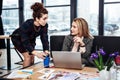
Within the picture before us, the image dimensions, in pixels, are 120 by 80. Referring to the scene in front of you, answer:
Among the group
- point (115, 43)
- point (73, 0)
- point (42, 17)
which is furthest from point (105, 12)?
point (42, 17)

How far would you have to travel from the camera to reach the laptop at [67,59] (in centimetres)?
190

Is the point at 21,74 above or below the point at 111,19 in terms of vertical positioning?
below

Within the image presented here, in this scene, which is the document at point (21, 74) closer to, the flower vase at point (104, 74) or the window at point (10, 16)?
the flower vase at point (104, 74)

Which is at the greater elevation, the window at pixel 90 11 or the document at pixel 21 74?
the window at pixel 90 11

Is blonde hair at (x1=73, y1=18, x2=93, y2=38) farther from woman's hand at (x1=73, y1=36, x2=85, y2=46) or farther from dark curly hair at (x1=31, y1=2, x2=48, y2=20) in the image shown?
dark curly hair at (x1=31, y1=2, x2=48, y2=20)

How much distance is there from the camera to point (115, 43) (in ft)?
8.96

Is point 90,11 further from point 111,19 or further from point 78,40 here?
point 78,40

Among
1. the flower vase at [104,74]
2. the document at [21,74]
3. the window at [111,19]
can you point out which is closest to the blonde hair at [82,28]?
the document at [21,74]

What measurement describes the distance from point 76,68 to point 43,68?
34cm

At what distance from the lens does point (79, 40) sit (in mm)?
2539

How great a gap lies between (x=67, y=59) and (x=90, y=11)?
408cm

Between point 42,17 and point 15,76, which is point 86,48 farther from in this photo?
point 15,76

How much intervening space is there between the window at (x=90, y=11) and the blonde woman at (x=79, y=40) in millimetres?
3096

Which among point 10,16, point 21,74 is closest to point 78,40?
point 21,74
